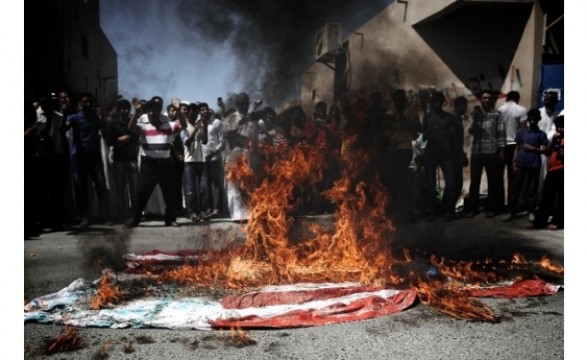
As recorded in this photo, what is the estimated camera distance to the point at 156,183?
5.37 m

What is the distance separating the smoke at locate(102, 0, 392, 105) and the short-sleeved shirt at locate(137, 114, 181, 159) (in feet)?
1.31

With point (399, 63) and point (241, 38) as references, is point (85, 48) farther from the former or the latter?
point (399, 63)

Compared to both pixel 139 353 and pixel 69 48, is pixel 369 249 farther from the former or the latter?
pixel 69 48

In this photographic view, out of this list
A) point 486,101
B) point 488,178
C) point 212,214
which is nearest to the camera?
point 212,214

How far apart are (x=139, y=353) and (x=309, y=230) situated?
2596 mm

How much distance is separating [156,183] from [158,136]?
21.8 inches

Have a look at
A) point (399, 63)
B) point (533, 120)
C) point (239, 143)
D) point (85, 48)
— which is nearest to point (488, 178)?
point (533, 120)

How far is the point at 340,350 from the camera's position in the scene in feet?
10.9

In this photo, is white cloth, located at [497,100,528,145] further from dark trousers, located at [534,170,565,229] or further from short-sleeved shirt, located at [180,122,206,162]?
short-sleeved shirt, located at [180,122,206,162]

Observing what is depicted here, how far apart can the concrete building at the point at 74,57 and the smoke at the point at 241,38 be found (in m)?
0.16

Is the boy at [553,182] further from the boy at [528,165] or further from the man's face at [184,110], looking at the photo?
the man's face at [184,110]

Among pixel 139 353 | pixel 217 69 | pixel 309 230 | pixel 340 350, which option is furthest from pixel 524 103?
pixel 139 353

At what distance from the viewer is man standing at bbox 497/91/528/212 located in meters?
5.96

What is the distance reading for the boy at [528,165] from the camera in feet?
20.5
